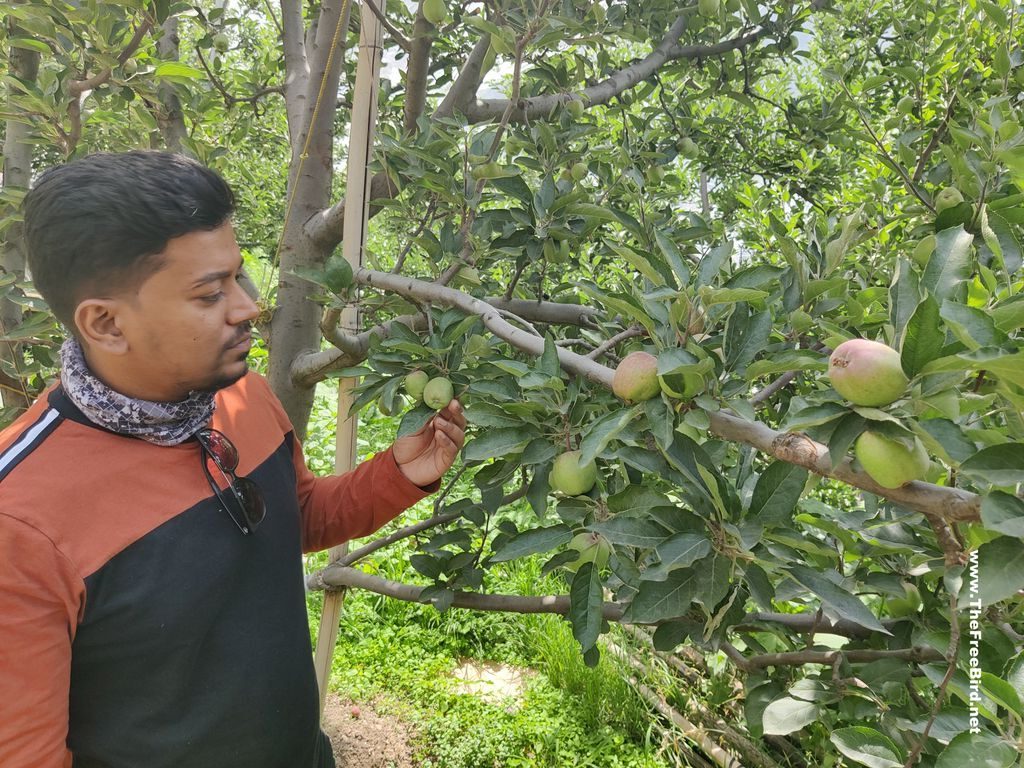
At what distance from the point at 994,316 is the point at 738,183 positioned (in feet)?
7.83

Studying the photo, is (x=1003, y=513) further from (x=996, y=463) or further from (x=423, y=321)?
(x=423, y=321)

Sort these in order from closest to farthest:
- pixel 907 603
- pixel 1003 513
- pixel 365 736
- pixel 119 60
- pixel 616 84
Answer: pixel 1003 513 → pixel 907 603 → pixel 119 60 → pixel 616 84 → pixel 365 736

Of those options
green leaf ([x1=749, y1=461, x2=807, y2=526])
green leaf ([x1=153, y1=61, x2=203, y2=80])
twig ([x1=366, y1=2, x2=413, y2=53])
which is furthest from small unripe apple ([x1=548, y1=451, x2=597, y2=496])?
green leaf ([x1=153, y1=61, x2=203, y2=80])

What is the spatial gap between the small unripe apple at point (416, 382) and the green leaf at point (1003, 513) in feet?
2.66

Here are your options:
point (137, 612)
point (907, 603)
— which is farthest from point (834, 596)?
point (137, 612)

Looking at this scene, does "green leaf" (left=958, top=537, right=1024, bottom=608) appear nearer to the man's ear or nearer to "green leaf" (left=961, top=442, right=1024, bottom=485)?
"green leaf" (left=961, top=442, right=1024, bottom=485)

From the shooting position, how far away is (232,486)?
1.08 m

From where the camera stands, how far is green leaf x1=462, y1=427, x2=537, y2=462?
991 mm

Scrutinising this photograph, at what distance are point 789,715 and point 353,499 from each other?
36.3 inches

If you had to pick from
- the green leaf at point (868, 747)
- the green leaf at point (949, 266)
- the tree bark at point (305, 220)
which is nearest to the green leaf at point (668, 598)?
the green leaf at point (868, 747)

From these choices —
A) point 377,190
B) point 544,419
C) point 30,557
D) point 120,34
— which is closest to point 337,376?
point 544,419

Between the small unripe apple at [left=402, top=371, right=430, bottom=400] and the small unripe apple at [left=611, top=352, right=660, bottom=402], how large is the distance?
1.37 feet

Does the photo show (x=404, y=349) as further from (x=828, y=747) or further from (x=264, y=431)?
(x=828, y=747)

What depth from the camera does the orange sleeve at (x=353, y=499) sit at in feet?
4.62
